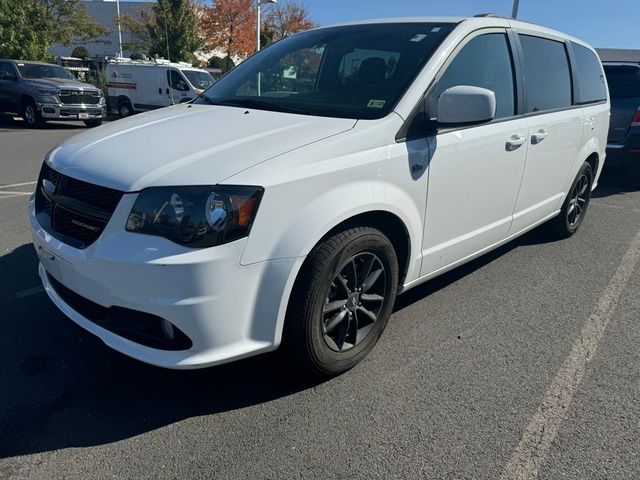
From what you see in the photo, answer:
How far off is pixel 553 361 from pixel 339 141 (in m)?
1.84

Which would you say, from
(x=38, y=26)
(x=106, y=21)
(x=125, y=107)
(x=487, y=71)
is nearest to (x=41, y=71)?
(x=125, y=107)

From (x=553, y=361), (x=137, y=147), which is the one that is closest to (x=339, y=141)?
(x=137, y=147)

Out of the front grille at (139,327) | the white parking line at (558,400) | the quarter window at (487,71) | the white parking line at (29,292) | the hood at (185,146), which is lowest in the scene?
the white parking line at (558,400)

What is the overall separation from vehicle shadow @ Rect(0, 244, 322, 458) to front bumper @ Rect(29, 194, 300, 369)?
1.27 feet

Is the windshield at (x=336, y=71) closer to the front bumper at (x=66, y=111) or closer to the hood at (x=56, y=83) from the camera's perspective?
the front bumper at (x=66, y=111)

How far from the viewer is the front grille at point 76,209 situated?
7.54 ft

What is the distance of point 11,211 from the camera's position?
5.58 m

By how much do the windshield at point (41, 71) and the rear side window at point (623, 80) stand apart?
1445 cm

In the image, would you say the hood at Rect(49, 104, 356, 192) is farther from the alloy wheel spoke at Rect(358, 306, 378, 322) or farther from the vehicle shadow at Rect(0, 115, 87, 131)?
the vehicle shadow at Rect(0, 115, 87, 131)

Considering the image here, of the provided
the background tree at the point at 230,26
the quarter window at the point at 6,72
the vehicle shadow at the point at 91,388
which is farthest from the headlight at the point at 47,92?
the background tree at the point at 230,26

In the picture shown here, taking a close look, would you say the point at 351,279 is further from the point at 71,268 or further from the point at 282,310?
the point at 71,268

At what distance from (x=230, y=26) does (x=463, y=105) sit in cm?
3528

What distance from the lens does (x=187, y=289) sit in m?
2.12

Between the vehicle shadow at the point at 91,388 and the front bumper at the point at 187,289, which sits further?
the vehicle shadow at the point at 91,388
